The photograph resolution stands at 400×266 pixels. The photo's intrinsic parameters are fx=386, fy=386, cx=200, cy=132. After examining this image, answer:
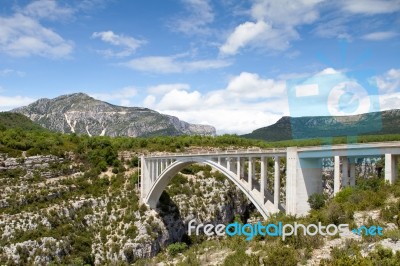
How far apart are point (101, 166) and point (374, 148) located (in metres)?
43.7

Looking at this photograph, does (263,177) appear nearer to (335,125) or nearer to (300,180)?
(300,180)

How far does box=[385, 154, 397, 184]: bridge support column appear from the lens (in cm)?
1944

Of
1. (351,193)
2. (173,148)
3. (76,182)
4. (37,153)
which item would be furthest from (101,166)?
(351,193)

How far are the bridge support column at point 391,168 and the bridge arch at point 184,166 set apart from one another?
7.78 metres

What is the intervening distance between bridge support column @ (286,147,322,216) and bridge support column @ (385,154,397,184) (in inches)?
184

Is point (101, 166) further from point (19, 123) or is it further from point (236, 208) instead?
point (19, 123)

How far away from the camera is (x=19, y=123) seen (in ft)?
390

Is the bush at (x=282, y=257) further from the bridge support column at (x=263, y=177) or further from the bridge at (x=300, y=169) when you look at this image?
the bridge support column at (x=263, y=177)

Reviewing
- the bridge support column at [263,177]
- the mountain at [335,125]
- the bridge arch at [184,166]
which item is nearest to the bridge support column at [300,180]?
the bridge arch at [184,166]

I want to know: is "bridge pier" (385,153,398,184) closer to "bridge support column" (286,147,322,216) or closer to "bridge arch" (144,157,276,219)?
"bridge support column" (286,147,322,216)

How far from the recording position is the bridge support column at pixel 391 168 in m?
19.4

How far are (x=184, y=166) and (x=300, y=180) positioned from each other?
20.8 m

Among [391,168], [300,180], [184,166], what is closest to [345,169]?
[300,180]

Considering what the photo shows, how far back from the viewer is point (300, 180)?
23828mm
